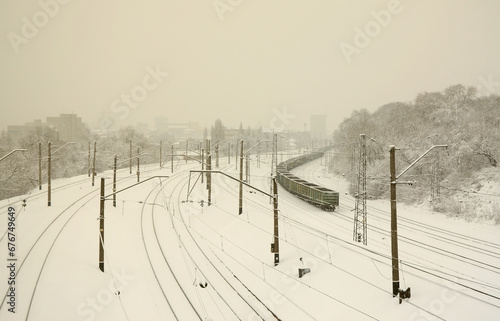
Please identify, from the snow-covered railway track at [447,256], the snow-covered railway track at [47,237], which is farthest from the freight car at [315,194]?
the snow-covered railway track at [47,237]

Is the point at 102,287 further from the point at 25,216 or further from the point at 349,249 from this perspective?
the point at 25,216

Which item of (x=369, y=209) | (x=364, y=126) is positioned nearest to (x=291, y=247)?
(x=369, y=209)

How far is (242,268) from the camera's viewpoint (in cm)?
2078

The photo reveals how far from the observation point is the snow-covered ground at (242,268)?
565 inches

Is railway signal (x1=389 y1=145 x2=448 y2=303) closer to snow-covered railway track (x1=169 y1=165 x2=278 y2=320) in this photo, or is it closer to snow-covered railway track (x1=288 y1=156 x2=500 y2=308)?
snow-covered railway track (x1=288 y1=156 x2=500 y2=308)

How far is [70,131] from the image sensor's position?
181625 millimetres

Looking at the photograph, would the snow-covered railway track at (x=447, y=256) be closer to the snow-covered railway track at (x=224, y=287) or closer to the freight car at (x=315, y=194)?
the freight car at (x=315, y=194)

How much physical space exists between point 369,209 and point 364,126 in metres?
26.8

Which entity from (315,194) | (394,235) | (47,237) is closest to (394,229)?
(394,235)

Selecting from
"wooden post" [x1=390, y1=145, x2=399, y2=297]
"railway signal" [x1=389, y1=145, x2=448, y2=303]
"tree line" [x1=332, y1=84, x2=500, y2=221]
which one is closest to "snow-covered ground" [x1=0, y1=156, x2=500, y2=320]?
"railway signal" [x1=389, y1=145, x2=448, y2=303]

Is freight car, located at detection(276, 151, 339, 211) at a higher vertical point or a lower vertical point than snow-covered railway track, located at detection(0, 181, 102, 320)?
higher

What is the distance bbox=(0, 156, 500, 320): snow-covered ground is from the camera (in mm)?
14359

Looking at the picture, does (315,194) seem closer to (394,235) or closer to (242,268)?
(242,268)

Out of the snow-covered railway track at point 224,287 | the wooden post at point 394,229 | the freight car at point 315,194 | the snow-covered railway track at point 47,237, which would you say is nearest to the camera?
the wooden post at point 394,229
